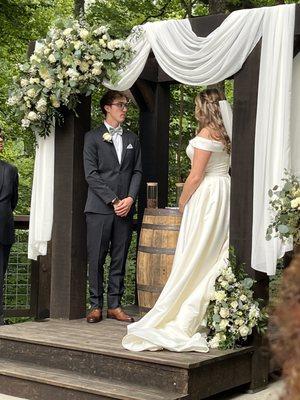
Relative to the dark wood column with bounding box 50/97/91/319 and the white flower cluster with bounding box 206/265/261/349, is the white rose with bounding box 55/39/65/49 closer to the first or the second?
the dark wood column with bounding box 50/97/91/319

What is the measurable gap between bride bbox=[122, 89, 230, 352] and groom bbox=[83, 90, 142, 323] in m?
0.61

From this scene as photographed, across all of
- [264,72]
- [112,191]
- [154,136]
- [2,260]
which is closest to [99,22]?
[154,136]

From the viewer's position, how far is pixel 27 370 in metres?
5.27

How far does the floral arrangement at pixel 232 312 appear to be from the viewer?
5.14 metres

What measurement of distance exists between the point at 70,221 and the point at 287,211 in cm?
205

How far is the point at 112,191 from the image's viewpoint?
6.00 metres

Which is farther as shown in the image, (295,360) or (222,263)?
(222,263)

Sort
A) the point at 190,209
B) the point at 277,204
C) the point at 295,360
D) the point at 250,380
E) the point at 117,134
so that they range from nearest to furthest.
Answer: the point at 295,360
the point at 277,204
the point at 250,380
the point at 190,209
the point at 117,134

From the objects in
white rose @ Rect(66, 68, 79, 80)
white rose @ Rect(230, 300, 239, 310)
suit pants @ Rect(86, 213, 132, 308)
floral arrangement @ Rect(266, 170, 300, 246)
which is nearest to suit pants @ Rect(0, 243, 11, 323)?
suit pants @ Rect(86, 213, 132, 308)

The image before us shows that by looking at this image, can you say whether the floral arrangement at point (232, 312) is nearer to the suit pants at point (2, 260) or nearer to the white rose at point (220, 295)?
the white rose at point (220, 295)

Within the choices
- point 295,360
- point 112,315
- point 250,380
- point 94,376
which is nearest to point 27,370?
point 94,376

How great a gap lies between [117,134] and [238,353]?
2.08m

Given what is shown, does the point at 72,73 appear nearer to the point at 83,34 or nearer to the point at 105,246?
the point at 83,34

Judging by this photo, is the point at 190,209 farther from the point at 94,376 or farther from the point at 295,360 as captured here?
the point at 295,360
